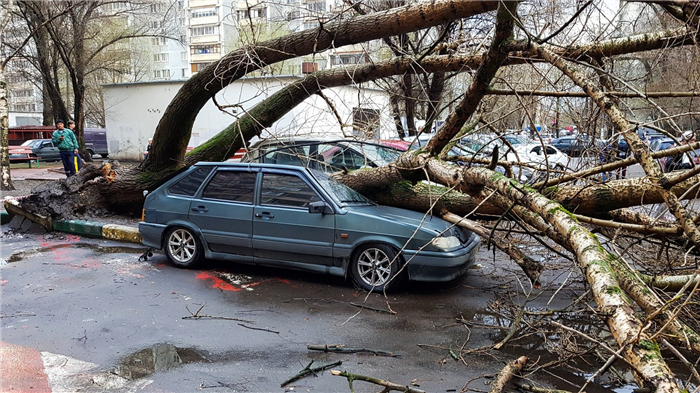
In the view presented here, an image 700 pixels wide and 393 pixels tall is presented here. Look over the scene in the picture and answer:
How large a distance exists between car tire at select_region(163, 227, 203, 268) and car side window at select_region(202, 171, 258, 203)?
606 mm

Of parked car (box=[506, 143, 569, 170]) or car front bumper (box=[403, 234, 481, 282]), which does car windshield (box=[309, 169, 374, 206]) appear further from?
parked car (box=[506, 143, 569, 170])

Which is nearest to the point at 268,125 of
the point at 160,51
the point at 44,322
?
the point at 44,322

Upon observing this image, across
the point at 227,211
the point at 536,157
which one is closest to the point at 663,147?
the point at 536,157

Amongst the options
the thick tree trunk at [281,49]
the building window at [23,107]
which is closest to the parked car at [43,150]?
the thick tree trunk at [281,49]

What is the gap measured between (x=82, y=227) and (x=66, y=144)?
7217 mm

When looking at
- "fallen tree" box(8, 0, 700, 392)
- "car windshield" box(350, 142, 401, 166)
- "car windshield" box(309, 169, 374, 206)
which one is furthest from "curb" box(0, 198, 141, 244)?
"car windshield" box(350, 142, 401, 166)

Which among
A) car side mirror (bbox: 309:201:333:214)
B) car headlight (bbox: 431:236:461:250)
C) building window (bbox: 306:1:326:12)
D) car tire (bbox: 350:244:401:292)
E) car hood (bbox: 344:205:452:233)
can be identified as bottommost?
car tire (bbox: 350:244:401:292)

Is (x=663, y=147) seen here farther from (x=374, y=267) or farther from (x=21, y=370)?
(x=21, y=370)

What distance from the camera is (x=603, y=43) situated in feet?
21.3

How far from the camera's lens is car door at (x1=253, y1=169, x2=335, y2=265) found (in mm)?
6520

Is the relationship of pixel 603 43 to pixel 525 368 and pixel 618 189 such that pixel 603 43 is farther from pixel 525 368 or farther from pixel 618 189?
pixel 525 368

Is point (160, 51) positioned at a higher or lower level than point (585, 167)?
higher

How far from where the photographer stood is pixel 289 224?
263 inches

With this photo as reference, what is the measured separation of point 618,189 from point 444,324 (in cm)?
249
